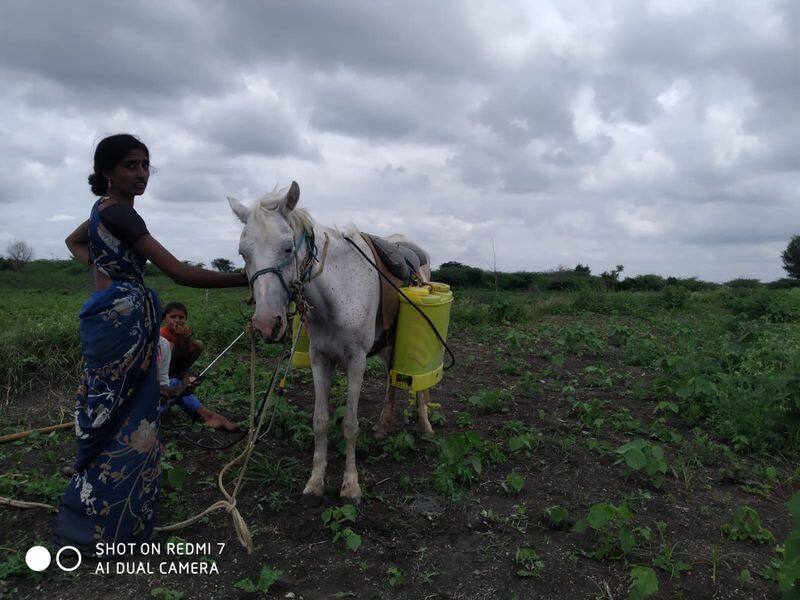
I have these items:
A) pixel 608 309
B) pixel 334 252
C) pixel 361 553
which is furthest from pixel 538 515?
pixel 608 309

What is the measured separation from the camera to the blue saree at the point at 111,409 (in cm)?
276

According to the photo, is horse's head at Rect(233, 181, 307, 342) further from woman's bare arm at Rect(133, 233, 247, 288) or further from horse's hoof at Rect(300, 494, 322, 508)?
horse's hoof at Rect(300, 494, 322, 508)

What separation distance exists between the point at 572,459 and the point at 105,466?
318 centimetres

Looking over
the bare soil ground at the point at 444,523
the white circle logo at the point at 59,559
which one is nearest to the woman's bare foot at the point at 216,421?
the bare soil ground at the point at 444,523

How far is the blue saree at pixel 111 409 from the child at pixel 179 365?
4.44 ft

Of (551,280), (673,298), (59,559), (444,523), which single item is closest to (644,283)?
(551,280)

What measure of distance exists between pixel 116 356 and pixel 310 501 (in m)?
1.52

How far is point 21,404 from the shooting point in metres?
5.13

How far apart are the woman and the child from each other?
136 cm

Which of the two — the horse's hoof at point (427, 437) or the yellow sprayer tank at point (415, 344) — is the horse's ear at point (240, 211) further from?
the horse's hoof at point (427, 437)

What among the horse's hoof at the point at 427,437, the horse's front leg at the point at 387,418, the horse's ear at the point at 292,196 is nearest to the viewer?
the horse's ear at the point at 292,196

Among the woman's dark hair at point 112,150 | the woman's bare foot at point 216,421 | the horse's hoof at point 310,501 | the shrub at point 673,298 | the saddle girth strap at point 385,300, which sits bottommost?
the horse's hoof at point 310,501

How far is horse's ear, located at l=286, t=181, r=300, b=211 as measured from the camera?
3.02 m

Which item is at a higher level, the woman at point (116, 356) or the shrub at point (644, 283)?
the shrub at point (644, 283)
